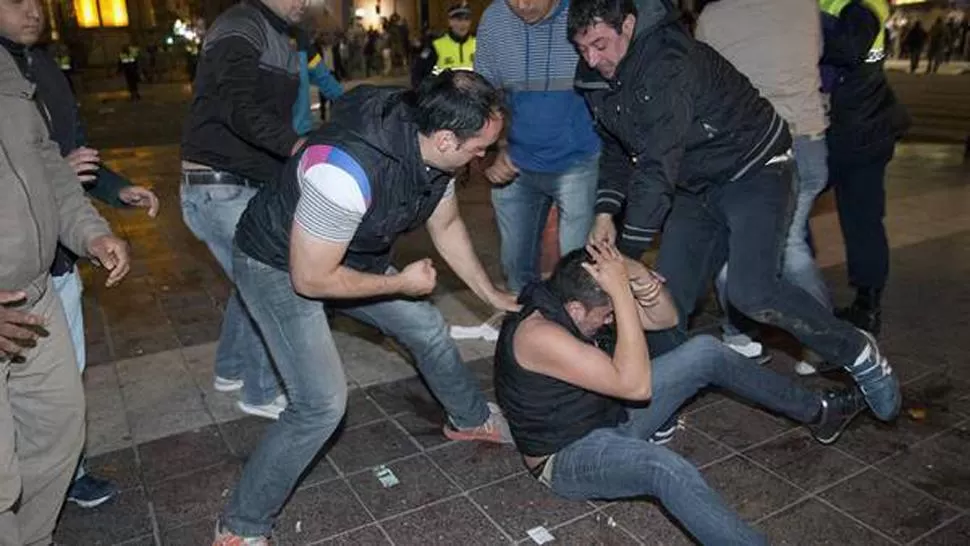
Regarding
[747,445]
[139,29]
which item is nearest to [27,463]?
[747,445]

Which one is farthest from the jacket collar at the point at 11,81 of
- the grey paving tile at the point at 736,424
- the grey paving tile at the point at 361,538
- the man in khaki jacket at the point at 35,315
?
the grey paving tile at the point at 736,424

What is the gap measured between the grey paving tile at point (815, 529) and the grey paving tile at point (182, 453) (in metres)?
2.24

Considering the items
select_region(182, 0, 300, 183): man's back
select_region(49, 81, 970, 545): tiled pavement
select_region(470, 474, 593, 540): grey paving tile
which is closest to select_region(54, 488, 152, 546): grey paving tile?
select_region(49, 81, 970, 545): tiled pavement

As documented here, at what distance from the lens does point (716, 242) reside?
3371mm

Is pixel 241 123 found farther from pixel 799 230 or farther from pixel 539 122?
pixel 799 230

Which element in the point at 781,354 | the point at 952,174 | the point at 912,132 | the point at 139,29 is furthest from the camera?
the point at 139,29

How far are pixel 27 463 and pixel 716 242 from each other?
2700 millimetres

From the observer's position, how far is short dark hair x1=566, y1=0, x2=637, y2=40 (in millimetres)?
2764

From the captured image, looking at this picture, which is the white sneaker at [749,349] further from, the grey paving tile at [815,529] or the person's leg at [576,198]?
the grey paving tile at [815,529]

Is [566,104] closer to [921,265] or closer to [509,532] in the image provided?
[509,532]

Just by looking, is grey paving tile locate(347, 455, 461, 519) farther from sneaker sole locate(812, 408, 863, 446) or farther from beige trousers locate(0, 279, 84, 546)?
sneaker sole locate(812, 408, 863, 446)

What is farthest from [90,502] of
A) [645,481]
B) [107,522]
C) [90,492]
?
[645,481]

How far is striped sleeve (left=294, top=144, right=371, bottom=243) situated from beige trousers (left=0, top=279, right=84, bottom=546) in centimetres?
87

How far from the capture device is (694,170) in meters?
3.18
